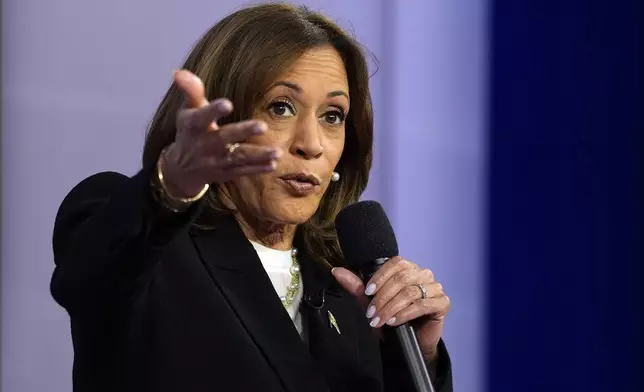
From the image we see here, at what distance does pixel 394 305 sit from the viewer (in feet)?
3.44

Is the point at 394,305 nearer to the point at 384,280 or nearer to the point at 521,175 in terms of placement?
the point at 384,280

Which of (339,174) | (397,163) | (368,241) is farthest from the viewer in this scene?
(397,163)

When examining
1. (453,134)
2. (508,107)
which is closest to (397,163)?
(453,134)

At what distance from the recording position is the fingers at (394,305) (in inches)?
40.9

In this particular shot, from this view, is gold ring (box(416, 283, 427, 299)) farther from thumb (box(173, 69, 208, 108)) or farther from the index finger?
thumb (box(173, 69, 208, 108))

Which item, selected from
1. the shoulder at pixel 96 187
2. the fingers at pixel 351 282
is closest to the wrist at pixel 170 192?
the shoulder at pixel 96 187

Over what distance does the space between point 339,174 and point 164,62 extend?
0.35 m

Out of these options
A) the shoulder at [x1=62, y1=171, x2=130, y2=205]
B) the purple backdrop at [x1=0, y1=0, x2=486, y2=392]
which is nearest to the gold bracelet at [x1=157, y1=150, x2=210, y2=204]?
the shoulder at [x1=62, y1=171, x2=130, y2=205]

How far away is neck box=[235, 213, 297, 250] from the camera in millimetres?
1261

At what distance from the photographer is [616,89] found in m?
1.92

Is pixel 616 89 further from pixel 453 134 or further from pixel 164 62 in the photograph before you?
pixel 164 62

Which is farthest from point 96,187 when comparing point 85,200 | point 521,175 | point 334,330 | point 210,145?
point 521,175

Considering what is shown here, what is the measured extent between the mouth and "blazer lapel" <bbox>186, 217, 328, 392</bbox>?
0.29ft

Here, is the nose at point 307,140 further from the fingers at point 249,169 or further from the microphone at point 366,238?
the fingers at point 249,169
